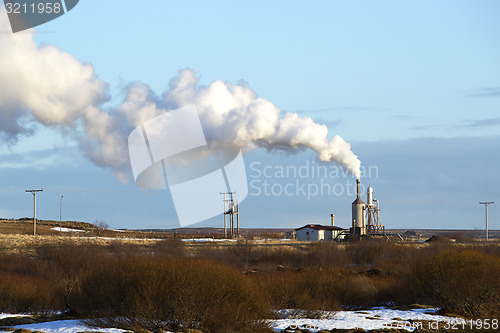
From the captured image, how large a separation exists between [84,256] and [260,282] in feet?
45.6

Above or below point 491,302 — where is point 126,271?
above

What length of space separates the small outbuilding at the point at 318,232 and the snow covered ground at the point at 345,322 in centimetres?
6510

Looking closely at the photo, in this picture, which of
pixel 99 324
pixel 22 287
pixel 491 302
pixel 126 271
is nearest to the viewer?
pixel 99 324

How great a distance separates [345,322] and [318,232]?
2741 inches

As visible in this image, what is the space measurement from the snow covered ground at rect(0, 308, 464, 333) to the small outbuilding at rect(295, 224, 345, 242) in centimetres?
6510

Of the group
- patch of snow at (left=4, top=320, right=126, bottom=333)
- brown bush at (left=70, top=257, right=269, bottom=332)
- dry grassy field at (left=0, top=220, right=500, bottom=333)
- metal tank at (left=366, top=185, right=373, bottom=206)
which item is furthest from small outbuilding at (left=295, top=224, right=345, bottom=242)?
patch of snow at (left=4, top=320, right=126, bottom=333)

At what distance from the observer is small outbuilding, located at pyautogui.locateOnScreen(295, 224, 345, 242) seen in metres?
93.1

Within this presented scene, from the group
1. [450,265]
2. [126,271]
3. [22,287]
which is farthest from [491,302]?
[22,287]

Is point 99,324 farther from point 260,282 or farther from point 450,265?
point 450,265

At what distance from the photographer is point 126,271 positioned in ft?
78.0

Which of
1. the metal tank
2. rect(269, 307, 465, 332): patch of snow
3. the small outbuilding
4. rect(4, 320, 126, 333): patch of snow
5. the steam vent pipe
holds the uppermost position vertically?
the metal tank

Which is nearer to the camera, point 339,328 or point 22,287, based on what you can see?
point 339,328

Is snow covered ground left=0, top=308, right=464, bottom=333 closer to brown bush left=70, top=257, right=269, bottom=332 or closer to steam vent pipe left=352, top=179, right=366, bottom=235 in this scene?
brown bush left=70, top=257, right=269, bottom=332

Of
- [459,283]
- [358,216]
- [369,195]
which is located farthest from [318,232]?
[459,283]
